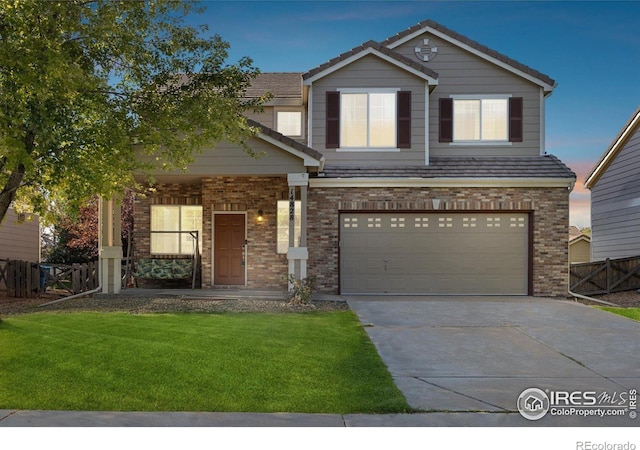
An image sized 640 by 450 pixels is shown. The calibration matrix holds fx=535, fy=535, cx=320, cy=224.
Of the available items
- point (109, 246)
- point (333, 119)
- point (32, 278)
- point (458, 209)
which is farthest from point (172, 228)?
point (458, 209)

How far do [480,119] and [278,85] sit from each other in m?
6.45

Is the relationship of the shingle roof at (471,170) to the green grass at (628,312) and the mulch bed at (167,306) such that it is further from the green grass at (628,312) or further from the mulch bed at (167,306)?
the mulch bed at (167,306)

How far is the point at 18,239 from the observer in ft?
61.9

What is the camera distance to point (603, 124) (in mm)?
18234

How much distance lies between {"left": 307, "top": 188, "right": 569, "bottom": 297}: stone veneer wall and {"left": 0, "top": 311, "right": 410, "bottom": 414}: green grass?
502 cm

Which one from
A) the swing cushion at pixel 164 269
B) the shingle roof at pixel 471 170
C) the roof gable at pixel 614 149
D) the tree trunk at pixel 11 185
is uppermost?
the roof gable at pixel 614 149

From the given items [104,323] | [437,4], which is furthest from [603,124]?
[104,323]

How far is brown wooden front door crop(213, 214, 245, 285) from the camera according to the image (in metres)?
15.1

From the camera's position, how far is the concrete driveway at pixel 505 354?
525cm

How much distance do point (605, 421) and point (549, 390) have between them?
3.31ft

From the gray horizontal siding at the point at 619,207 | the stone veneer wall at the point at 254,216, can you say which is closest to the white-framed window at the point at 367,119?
the stone veneer wall at the point at 254,216

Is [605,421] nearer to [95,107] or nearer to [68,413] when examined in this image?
[68,413]

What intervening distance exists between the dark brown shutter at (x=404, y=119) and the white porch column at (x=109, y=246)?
7.53 metres

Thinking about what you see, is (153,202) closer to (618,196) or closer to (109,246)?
(109,246)
